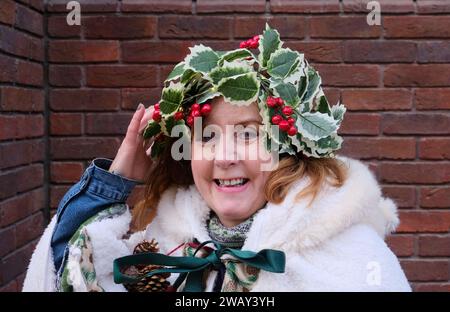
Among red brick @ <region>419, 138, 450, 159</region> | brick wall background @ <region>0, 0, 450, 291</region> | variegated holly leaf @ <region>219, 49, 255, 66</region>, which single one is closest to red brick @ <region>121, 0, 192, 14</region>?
brick wall background @ <region>0, 0, 450, 291</region>

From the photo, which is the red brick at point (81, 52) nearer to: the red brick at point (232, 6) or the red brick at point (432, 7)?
the red brick at point (232, 6)

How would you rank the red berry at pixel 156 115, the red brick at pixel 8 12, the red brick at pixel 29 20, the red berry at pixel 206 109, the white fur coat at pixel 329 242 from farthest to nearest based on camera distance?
the red brick at pixel 29 20 < the red brick at pixel 8 12 < the red berry at pixel 156 115 < the red berry at pixel 206 109 < the white fur coat at pixel 329 242

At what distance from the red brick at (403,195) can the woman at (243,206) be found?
37.9 inches

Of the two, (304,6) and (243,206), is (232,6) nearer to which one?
(304,6)

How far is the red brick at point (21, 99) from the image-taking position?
7.67ft

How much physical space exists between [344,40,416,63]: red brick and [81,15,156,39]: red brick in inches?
37.2

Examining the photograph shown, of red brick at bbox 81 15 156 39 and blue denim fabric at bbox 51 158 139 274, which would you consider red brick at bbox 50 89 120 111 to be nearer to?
red brick at bbox 81 15 156 39

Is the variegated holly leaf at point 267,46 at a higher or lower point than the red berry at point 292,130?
higher

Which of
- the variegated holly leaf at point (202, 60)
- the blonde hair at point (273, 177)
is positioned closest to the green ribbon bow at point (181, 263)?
the blonde hair at point (273, 177)

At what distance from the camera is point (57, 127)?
Result: 2768mm

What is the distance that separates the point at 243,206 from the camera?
1.65 meters

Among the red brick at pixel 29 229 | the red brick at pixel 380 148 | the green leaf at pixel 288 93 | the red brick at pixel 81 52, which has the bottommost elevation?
the red brick at pixel 29 229

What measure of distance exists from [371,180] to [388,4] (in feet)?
4.30

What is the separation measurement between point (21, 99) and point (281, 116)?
4.47 feet
